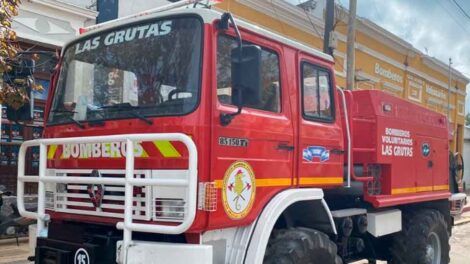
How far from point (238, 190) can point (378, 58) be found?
18418 millimetres

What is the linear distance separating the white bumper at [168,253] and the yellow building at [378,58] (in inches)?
304

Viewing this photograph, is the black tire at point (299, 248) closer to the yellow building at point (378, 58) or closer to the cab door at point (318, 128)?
the cab door at point (318, 128)

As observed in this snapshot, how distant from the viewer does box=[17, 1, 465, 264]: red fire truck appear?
3.66 m

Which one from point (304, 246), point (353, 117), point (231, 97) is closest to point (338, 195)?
point (353, 117)

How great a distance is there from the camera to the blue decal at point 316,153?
4699 mm

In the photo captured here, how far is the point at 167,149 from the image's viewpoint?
3703 mm

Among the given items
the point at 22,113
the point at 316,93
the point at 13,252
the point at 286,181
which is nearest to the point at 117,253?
the point at 286,181

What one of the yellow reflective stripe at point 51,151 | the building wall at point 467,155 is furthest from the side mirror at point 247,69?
the building wall at point 467,155

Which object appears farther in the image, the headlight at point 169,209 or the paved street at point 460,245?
the paved street at point 460,245

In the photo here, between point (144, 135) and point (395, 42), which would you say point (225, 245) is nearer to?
point (144, 135)

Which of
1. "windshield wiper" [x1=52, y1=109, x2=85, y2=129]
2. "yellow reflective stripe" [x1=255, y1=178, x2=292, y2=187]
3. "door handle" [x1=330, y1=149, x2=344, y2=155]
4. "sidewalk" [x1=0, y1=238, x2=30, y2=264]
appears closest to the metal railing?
"windshield wiper" [x1=52, y1=109, x2=85, y2=129]

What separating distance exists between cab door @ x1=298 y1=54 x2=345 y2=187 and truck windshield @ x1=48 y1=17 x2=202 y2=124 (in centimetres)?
125

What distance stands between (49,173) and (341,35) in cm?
1539

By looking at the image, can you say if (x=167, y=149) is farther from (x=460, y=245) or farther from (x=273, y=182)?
(x=460, y=245)
